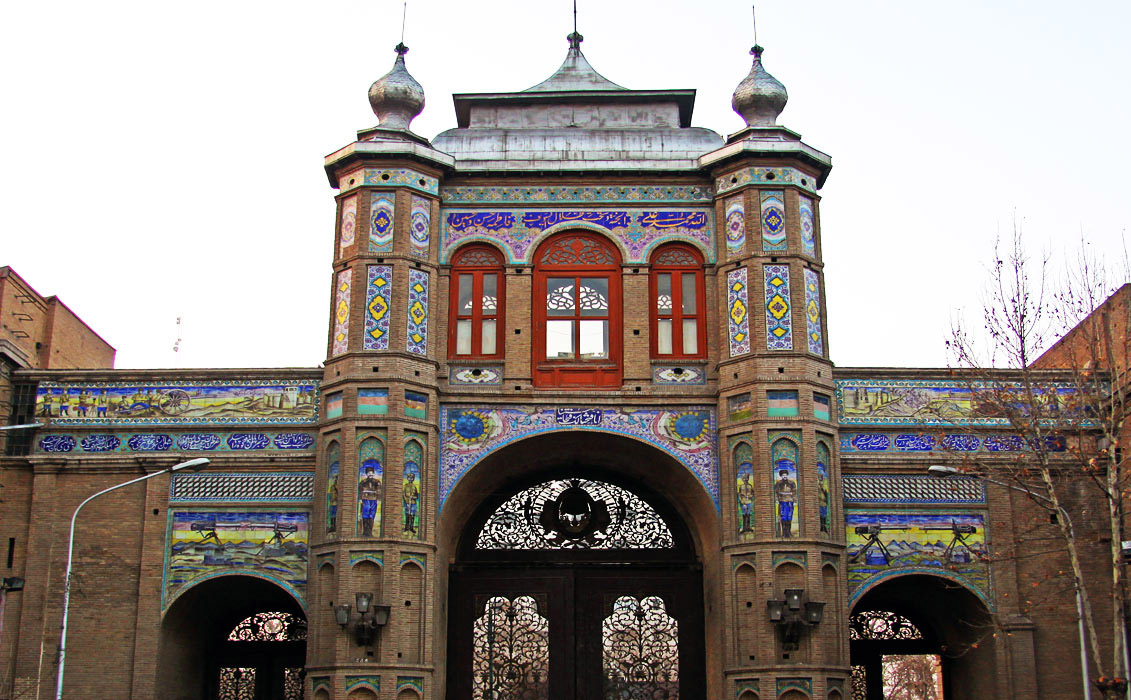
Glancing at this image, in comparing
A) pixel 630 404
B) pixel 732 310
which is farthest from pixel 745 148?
pixel 630 404

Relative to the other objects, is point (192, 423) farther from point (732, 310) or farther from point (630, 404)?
point (732, 310)

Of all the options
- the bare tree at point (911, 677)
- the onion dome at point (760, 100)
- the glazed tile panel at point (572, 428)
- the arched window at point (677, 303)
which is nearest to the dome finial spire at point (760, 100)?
the onion dome at point (760, 100)

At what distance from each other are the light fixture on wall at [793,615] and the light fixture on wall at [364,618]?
6990 mm

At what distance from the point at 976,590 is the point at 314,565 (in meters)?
12.6

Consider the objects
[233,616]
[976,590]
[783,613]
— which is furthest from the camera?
[233,616]

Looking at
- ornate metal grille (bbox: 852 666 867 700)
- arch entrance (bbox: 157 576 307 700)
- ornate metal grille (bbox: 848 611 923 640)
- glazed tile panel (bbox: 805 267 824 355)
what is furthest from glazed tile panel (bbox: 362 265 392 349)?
ornate metal grille (bbox: 852 666 867 700)

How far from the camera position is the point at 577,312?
2812cm

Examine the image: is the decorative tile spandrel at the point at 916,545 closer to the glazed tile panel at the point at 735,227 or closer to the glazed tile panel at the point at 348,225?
the glazed tile panel at the point at 735,227

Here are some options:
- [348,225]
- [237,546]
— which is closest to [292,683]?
[237,546]

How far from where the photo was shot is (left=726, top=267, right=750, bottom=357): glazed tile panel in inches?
1061

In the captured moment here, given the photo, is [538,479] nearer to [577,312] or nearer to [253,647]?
[577,312]

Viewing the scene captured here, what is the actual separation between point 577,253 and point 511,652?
815 cm

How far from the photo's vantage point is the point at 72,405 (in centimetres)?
2786

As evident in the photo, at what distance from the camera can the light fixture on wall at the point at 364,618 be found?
81.3 feet
